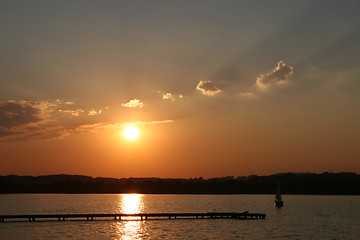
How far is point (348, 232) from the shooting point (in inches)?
3418

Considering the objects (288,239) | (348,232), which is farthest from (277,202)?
(288,239)

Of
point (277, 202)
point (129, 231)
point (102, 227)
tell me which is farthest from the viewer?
point (277, 202)

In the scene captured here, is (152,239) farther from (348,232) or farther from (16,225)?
(348,232)

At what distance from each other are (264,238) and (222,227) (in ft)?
54.4

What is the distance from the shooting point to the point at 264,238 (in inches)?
2876

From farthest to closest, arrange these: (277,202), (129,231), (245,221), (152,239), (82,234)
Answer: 1. (277,202)
2. (245,221)
3. (129,231)
4. (82,234)
5. (152,239)

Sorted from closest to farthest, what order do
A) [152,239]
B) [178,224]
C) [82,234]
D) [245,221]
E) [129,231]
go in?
1. [152,239]
2. [82,234]
3. [129,231]
4. [178,224]
5. [245,221]

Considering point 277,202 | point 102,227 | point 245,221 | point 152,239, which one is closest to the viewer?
point 152,239

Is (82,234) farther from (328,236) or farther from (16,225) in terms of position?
(328,236)

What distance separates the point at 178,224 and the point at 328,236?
32.5 m

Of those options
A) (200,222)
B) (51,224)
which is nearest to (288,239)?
(200,222)

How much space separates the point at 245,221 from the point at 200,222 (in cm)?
1131

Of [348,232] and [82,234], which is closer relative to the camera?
[82,234]

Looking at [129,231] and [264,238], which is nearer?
[264,238]
